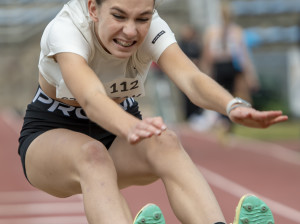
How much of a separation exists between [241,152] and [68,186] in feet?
26.5

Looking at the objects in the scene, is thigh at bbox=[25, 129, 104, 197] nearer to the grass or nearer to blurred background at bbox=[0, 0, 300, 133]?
the grass

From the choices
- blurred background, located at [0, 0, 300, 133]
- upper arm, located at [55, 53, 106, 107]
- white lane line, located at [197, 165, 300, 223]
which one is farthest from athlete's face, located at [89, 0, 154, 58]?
blurred background, located at [0, 0, 300, 133]

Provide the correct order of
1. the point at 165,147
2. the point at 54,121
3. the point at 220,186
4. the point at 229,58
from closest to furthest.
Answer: the point at 165,147 < the point at 54,121 < the point at 220,186 < the point at 229,58

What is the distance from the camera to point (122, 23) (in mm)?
3869

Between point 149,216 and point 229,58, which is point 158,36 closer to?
point 149,216

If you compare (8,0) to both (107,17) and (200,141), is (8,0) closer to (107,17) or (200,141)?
(200,141)

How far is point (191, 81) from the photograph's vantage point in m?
4.09

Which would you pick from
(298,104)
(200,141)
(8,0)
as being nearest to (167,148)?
(200,141)

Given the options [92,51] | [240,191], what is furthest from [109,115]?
[240,191]

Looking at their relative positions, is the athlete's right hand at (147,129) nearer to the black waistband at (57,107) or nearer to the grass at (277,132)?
the black waistband at (57,107)

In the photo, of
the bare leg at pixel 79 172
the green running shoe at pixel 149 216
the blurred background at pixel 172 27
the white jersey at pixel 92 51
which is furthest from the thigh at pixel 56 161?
the blurred background at pixel 172 27

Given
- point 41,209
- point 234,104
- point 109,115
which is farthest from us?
point 41,209

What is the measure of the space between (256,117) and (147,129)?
1.85 feet

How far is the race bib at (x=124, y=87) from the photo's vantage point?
4.28m
